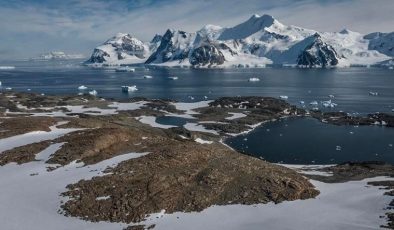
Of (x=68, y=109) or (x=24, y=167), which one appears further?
(x=68, y=109)

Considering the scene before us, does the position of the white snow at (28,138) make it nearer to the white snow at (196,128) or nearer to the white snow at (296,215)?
the white snow at (296,215)

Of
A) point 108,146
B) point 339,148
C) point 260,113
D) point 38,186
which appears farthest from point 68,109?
point 38,186

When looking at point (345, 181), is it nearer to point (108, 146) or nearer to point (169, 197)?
point (169, 197)

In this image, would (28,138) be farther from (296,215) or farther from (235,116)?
(235,116)

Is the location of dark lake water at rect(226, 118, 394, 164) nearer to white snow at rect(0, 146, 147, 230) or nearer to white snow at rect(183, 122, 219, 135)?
white snow at rect(183, 122, 219, 135)

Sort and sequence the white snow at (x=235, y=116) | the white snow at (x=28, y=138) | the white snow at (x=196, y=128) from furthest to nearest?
1. the white snow at (x=235, y=116)
2. the white snow at (x=196, y=128)
3. the white snow at (x=28, y=138)

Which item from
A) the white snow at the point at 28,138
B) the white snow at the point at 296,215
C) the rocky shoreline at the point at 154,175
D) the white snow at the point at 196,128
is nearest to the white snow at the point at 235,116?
the white snow at the point at 196,128

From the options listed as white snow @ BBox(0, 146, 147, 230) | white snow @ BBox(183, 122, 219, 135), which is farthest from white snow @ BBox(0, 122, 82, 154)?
white snow @ BBox(183, 122, 219, 135)

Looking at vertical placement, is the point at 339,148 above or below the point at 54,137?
below
